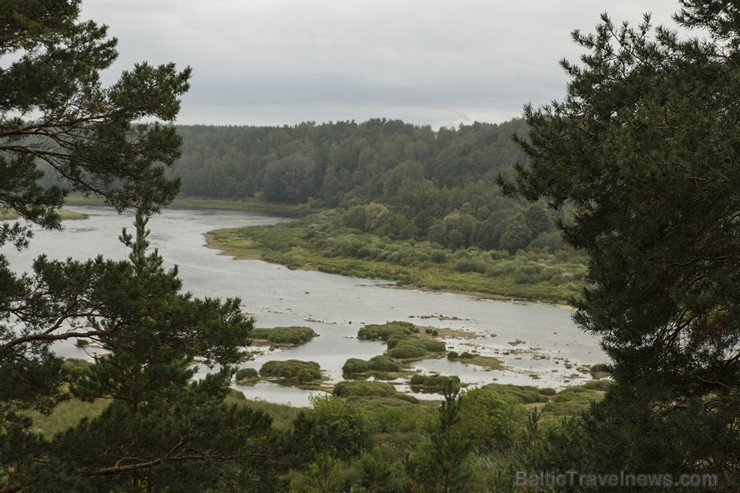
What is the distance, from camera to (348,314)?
63.7 meters

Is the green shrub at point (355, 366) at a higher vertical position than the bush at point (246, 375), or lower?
higher

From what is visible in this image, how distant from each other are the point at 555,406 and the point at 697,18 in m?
27.8

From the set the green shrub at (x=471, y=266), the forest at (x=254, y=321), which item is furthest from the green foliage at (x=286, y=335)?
the green shrub at (x=471, y=266)

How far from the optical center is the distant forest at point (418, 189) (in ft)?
365

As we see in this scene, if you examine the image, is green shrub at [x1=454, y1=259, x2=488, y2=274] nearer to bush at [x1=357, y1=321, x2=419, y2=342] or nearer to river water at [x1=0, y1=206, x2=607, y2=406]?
river water at [x1=0, y1=206, x2=607, y2=406]

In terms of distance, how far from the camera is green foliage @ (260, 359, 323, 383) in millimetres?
43906

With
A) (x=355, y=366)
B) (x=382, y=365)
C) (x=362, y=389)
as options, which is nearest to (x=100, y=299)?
(x=362, y=389)

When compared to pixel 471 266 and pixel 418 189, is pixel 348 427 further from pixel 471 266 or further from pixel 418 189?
pixel 418 189

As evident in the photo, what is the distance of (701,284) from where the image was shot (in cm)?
913

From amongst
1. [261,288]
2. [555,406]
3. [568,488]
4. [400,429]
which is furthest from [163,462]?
[261,288]

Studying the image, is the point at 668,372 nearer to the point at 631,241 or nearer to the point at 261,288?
the point at 631,241

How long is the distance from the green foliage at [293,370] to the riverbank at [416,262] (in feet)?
121

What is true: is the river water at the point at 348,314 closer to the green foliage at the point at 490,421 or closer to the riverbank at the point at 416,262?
the riverbank at the point at 416,262

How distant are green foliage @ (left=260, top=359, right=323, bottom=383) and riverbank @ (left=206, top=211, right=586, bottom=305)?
1453 inches
